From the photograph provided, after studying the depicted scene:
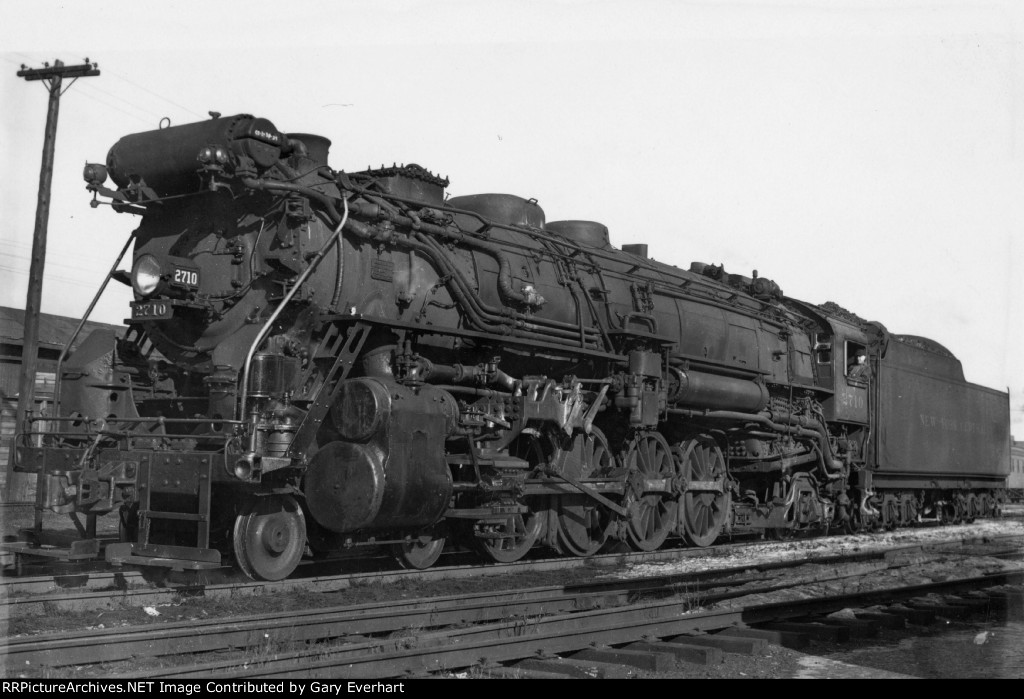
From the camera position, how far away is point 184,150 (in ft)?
28.6

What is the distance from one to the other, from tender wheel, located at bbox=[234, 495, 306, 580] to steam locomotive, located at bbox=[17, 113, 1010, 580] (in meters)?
0.02

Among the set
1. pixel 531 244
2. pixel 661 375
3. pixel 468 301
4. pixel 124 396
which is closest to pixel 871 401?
pixel 661 375

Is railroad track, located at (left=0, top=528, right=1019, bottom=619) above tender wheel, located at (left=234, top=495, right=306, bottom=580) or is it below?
below

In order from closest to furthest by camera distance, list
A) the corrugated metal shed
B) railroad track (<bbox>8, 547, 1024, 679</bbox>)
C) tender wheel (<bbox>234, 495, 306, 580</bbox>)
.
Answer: railroad track (<bbox>8, 547, 1024, 679</bbox>)
tender wheel (<bbox>234, 495, 306, 580</bbox>)
the corrugated metal shed

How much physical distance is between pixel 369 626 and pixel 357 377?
106 inches

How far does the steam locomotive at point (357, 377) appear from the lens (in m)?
8.32

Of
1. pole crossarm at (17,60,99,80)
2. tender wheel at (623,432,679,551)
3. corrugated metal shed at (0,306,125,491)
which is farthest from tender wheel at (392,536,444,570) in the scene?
corrugated metal shed at (0,306,125,491)

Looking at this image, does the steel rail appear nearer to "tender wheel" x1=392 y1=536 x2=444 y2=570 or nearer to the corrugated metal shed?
"tender wheel" x1=392 y1=536 x2=444 y2=570

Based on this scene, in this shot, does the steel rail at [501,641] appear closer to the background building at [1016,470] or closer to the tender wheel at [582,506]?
the tender wheel at [582,506]

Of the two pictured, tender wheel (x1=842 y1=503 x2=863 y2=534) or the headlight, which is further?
tender wheel (x1=842 y1=503 x2=863 y2=534)

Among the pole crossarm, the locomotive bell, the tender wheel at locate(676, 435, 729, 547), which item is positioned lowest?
the tender wheel at locate(676, 435, 729, 547)

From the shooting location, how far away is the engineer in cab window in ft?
58.5

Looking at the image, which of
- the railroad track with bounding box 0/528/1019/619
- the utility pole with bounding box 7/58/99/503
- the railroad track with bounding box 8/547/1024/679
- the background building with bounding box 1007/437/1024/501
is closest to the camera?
the railroad track with bounding box 8/547/1024/679

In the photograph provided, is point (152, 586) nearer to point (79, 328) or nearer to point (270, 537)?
point (270, 537)
